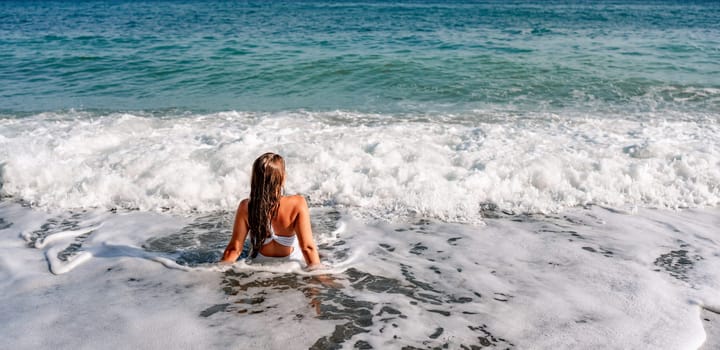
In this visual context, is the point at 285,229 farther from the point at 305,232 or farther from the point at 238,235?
the point at 238,235

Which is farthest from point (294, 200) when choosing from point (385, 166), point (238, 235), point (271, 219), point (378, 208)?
point (385, 166)

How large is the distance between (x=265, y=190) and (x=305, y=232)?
49 cm

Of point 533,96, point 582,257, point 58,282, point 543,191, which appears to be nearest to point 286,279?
point 58,282

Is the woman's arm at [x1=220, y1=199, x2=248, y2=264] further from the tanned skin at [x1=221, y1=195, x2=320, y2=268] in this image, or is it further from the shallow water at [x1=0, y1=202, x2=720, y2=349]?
the shallow water at [x1=0, y1=202, x2=720, y2=349]

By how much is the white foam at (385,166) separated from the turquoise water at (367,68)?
2.12m

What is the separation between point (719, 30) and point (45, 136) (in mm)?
25037

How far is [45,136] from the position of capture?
8.44 m

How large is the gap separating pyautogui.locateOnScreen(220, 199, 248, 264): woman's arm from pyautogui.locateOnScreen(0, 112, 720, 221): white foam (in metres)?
1.83

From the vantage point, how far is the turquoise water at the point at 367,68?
11.2m

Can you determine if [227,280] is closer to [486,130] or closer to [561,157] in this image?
[561,157]

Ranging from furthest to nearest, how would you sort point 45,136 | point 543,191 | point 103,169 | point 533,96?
point 533,96 → point 45,136 → point 103,169 → point 543,191

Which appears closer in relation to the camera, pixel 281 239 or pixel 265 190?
pixel 265 190

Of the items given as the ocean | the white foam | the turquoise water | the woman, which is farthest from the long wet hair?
the turquoise water

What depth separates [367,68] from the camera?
1461 centimetres
